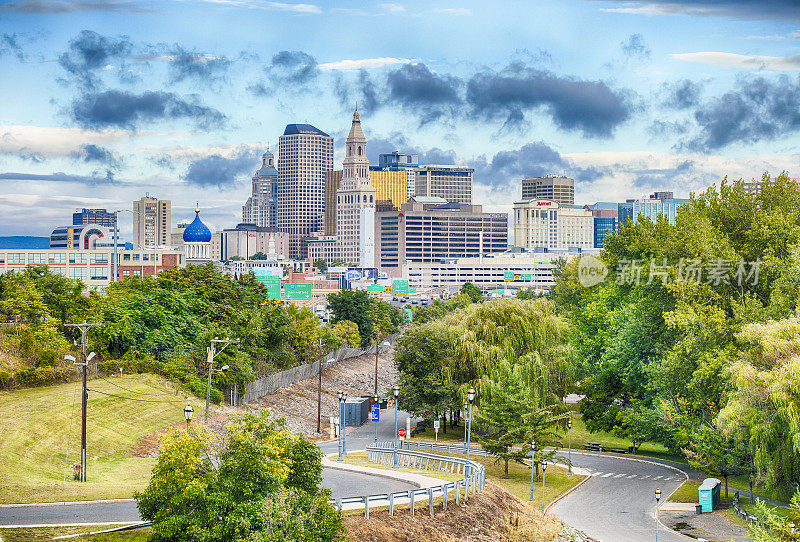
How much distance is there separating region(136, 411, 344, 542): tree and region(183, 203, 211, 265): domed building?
152406 millimetres

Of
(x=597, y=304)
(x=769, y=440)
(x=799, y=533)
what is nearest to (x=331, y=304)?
(x=597, y=304)

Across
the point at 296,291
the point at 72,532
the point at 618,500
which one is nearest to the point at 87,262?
the point at 296,291

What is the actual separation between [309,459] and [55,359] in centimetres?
3519

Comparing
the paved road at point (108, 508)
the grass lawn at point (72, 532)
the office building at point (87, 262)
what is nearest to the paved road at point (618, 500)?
the paved road at point (108, 508)

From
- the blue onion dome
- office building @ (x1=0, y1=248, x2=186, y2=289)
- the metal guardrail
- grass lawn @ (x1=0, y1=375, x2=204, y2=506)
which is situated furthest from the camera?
the blue onion dome

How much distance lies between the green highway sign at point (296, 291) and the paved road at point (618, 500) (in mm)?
100846

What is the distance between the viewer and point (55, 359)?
59.2m

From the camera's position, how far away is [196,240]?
18512 centimetres

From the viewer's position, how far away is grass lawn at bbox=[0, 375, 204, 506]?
115 feet

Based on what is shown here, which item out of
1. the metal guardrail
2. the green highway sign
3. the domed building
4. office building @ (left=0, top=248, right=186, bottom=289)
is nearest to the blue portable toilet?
the metal guardrail

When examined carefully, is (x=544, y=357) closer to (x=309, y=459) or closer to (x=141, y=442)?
(x=141, y=442)

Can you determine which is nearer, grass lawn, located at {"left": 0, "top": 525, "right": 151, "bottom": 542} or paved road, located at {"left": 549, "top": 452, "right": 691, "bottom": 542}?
grass lawn, located at {"left": 0, "top": 525, "right": 151, "bottom": 542}

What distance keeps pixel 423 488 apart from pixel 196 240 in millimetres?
153798

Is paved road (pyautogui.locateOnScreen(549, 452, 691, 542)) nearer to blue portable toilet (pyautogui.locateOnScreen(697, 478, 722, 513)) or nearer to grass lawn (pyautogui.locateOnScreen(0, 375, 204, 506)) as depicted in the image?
blue portable toilet (pyautogui.locateOnScreen(697, 478, 722, 513))
